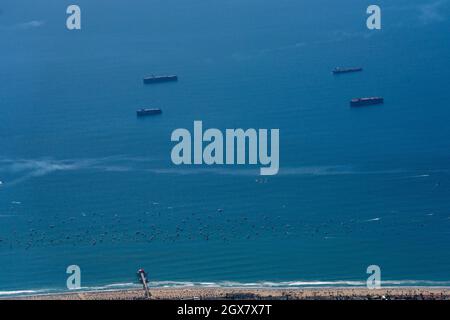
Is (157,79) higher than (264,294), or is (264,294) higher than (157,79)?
(157,79)

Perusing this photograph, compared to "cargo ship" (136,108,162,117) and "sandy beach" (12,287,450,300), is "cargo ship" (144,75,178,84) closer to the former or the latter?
"cargo ship" (136,108,162,117)

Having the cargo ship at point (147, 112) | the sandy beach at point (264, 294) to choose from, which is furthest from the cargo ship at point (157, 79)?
the sandy beach at point (264, 294)

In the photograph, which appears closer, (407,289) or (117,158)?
(407,289)

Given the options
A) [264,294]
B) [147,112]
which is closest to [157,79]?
[147,112]

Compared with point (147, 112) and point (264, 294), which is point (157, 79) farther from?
point (264, 294)

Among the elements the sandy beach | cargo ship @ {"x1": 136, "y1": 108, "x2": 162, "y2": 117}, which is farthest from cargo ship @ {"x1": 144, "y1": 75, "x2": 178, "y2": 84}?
the sandy beach
